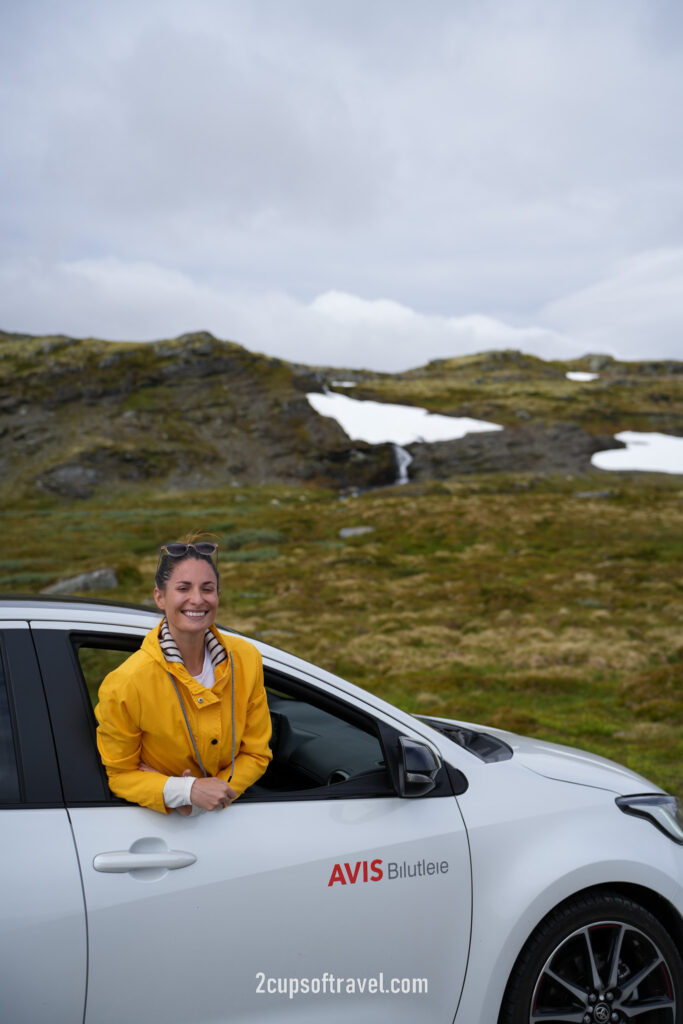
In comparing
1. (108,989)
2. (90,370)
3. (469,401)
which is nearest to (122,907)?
(108,989)

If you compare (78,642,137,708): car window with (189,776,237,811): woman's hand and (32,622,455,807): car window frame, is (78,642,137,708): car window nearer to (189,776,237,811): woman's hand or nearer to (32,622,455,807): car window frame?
(32,622,455,807): car window frame

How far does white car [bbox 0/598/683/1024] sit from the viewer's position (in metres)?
2.20

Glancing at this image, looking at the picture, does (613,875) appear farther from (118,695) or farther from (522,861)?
(118,695)

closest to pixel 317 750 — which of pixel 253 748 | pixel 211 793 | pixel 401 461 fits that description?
pixel 253 748

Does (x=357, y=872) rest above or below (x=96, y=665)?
above

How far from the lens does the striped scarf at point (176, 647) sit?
249 cm

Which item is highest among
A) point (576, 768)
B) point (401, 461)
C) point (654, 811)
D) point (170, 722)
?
point (170, 722)

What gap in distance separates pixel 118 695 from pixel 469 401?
90.5 meters

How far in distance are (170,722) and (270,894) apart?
670 millimetres

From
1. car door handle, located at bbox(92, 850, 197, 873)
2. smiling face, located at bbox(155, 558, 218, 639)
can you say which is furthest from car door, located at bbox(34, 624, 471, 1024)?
smiling face, located at bbox(155, 558, 218, 639)

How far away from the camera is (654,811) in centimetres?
311

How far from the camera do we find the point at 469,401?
295ft

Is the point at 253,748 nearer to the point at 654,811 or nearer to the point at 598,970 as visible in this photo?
the point at 598,970

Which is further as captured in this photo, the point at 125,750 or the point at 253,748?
the point at 253,748
